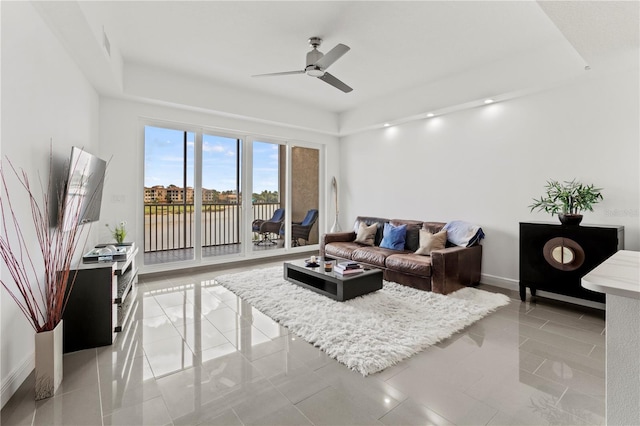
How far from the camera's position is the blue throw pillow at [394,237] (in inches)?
193

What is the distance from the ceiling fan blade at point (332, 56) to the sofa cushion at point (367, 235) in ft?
9.57

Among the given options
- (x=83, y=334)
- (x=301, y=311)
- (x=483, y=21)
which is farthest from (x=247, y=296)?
(x=483, y=21)

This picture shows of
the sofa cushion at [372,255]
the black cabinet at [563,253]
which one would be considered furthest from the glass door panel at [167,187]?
the black cabinet at [563,253]

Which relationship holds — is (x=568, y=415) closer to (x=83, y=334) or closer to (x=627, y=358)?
(x=627, y=358)

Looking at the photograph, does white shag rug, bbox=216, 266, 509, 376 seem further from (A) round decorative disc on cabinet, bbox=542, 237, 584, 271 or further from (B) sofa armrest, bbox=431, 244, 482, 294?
(A) round decorative disc on cabinet, bbox=542, 237, 584, 271

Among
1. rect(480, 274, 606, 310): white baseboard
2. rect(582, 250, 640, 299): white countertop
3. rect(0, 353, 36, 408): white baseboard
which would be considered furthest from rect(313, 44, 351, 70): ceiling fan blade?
rect(480, 274, 606, 310): white baseboard

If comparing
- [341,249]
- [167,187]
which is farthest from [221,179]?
[341,249]

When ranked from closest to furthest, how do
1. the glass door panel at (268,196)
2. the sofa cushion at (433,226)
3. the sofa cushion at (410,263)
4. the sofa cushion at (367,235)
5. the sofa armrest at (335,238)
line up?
the sofa cushion at (410,263) → the sofa cushion at (433,226) → the sofa cushion at (367,235) → the sofa armrest at (335,238) → the glass door panel at (268,196)

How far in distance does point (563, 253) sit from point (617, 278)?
8.82 ft

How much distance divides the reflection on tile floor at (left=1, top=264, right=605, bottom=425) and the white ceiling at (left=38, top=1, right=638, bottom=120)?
2566mm

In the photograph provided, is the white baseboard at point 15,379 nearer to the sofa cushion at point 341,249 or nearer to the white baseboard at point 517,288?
the sofa cushion at point 341,249

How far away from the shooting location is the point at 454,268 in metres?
3.94

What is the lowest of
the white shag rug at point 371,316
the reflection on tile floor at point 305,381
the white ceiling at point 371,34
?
the reflection on tile floor at point 305,381

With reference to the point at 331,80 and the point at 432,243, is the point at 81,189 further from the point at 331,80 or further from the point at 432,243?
the point at 432,243
